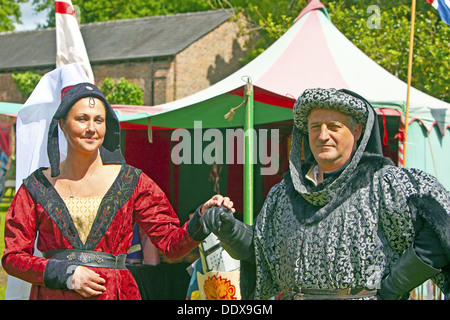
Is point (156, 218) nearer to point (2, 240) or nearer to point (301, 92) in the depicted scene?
point (301, 92)

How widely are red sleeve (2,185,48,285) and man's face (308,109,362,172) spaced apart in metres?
1.13

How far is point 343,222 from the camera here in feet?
6.89

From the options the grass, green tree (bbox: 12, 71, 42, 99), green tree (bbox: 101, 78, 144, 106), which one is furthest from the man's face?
green tree (bbox: 12, 71, 42, 99)

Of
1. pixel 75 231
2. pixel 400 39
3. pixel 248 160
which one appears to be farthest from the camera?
pixel 400 39

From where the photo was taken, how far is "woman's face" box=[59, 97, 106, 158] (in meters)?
2.35

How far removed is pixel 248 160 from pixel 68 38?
1.57m

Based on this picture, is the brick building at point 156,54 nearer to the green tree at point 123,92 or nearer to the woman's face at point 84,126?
the green tree at point 123,92

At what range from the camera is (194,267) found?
173 inches

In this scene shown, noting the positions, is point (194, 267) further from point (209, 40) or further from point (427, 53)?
point (209, 40)

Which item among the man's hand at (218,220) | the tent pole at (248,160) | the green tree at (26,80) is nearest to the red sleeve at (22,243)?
the man's hand at (218,220)

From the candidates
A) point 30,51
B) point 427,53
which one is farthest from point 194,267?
point 30,51

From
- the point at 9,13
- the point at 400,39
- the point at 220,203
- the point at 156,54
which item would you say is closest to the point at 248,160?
the point at 220,203

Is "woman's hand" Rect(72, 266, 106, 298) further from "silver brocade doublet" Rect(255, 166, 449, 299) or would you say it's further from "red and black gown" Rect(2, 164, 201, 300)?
"silver brocade doublet" Rect(255, 166, 449, 299)
